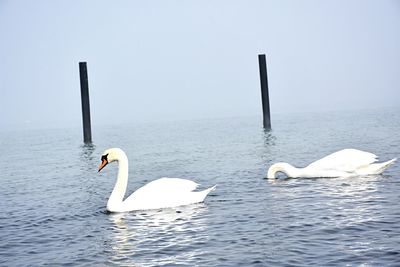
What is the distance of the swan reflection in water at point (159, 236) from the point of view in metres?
9.76

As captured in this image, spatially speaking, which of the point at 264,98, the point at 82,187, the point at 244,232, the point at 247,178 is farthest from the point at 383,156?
the point at 264,98

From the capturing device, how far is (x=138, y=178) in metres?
19.5

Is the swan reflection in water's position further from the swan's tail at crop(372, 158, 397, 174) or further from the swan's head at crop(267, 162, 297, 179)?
the swan's tail at crop(372, 158, 397, 174)

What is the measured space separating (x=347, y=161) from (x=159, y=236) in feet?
21.4

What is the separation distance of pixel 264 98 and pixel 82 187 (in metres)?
19.4

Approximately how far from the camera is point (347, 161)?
16328 mm

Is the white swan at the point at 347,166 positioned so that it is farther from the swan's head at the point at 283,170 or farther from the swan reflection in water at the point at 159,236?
the swan reflection in water at the point at 159,236

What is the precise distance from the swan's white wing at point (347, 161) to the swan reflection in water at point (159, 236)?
3.85m

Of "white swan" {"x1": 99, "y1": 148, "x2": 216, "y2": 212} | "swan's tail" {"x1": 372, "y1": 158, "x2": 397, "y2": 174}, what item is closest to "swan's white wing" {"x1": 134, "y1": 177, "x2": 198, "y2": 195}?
"white swan" {"x1": 99, "y1": 148, "x2": 216, "y2": 212}

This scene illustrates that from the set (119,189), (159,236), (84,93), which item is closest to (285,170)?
(119,189)

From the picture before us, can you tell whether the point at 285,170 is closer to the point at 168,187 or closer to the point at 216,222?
the point at 168,187

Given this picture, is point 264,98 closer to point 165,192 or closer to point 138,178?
point 138,178

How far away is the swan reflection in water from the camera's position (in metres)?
9.76

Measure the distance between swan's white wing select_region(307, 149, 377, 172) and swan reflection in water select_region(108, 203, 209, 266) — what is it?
3.85 m
